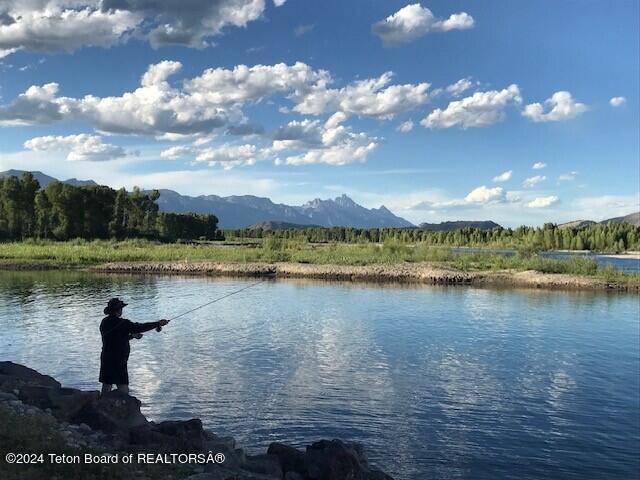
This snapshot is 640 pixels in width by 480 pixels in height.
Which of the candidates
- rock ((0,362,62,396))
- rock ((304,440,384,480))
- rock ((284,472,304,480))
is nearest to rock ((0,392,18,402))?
rock ((0,362,62,396))

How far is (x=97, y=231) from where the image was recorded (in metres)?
108

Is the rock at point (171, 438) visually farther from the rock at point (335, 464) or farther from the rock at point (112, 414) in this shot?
the rock at point (335, 464)

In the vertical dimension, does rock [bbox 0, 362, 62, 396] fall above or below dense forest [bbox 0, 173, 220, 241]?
below

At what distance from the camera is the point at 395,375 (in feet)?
64.3

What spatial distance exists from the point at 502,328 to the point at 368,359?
12296mm

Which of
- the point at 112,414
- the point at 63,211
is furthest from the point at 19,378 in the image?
the point at 63,211

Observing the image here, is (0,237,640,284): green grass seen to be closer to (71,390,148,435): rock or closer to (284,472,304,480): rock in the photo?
(284,472,304,480): rock

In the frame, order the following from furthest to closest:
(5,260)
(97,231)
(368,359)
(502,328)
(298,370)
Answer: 1. (97,231)
2. (5,260)
3. (502,328)
4. (368,359)
5. (298,370)

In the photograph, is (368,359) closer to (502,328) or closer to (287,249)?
(502,328)

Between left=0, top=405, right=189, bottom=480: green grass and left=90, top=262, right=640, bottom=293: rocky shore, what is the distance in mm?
54472

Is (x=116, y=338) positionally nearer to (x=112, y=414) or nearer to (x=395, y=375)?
(x=112, y=414)

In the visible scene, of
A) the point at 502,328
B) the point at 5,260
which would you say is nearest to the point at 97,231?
the point at 5,260

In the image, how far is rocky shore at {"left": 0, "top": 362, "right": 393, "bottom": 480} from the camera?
8492mm

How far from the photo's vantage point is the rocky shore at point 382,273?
197 ft
